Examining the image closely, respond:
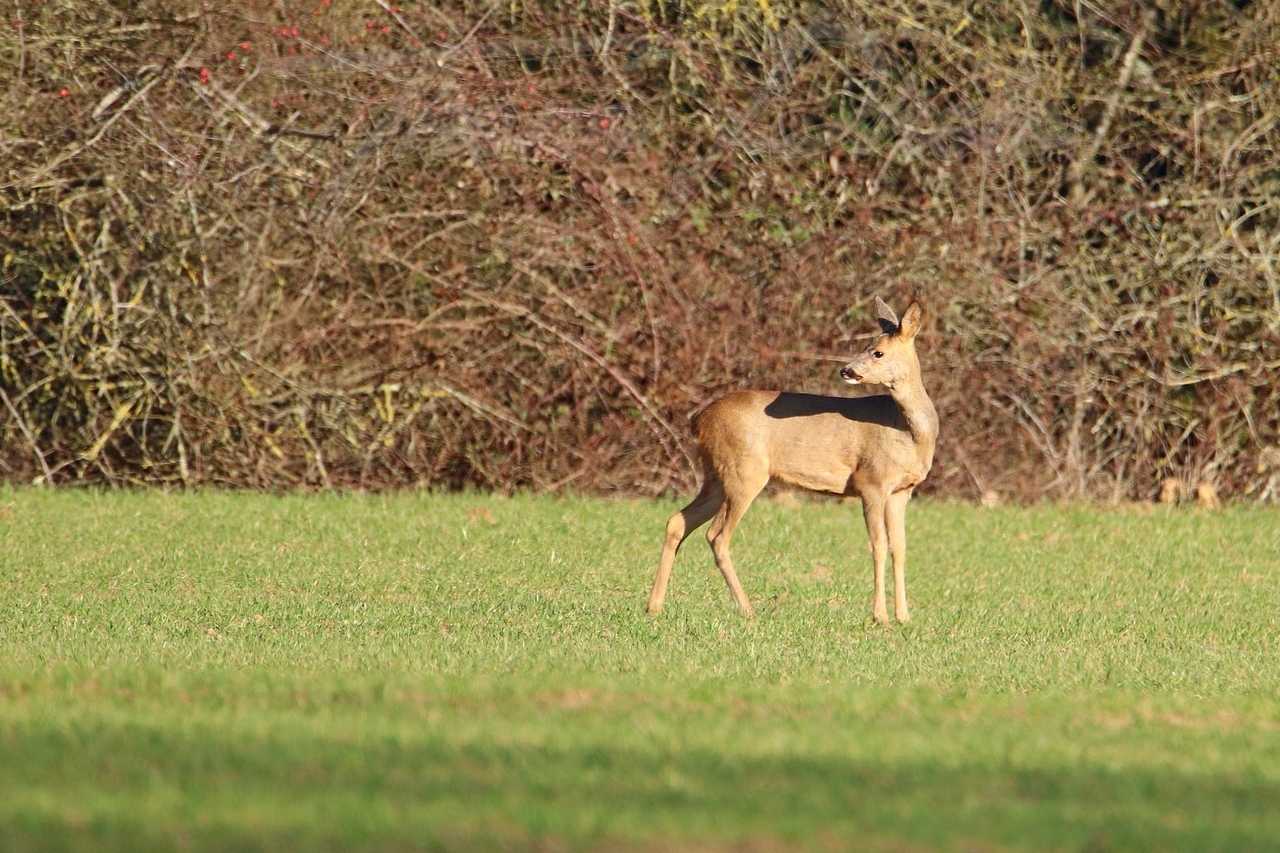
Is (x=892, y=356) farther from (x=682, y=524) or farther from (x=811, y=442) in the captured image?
(x=682, y=524)

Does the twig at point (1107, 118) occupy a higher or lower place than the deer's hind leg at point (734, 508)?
higher

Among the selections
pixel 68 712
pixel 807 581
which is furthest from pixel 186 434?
pixel 68 712

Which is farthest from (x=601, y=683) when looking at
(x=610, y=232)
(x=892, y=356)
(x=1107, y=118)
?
(x=1107, y=118)

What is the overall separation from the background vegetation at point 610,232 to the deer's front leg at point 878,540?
5695 millimetres

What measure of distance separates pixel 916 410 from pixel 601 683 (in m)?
3.75

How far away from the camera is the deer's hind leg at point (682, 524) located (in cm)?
1060

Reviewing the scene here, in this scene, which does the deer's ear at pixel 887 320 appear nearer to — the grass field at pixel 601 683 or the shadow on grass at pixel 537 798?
the grass field at pixel 601 683

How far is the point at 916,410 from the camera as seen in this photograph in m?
10.7

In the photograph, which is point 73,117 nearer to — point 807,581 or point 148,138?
point 148,138

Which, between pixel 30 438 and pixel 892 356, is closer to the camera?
pixel 892 356

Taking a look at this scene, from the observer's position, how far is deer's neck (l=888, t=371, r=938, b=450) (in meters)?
10.7

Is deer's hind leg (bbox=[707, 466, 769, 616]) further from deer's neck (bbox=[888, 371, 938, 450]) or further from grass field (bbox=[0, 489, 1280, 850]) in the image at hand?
deer's neck (bbox=[888, 371, 938, 450])

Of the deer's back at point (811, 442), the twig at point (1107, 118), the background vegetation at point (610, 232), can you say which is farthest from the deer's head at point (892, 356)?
the twig at point (1107, 118)

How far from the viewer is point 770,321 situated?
1666 centimetres
